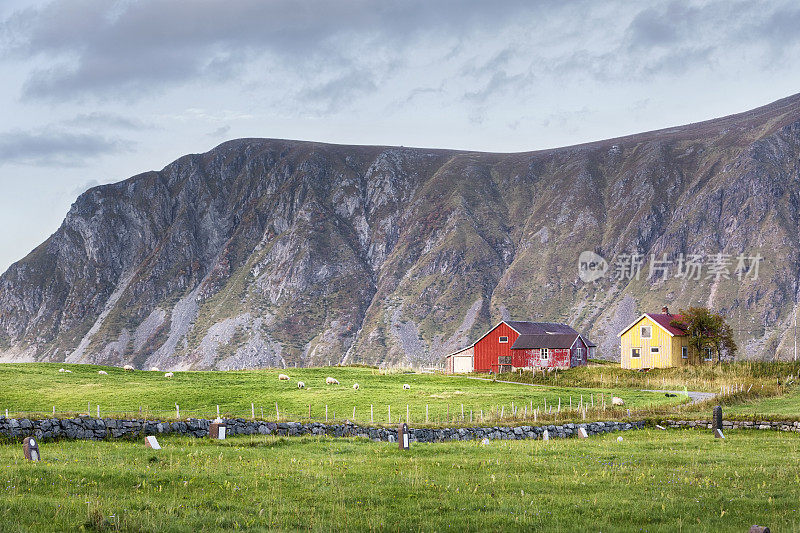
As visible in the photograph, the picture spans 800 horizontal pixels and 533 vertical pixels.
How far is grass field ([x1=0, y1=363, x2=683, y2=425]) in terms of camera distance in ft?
178

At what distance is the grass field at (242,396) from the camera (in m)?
54.2

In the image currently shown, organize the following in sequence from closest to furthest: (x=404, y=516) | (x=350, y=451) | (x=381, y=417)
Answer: (x=404, y=516) → (x=350, y=451) → (x=381, y=417)

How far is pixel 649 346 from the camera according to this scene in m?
114

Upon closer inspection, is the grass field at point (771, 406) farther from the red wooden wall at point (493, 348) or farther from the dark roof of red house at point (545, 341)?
the red wooden wall at point (493, 348)

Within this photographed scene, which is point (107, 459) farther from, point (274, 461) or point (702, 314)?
point (702, 314)

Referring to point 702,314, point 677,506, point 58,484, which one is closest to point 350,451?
point 58,484

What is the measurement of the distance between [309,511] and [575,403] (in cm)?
5072

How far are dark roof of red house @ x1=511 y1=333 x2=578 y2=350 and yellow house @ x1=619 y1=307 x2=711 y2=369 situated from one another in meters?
9.33

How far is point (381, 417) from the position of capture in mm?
51750

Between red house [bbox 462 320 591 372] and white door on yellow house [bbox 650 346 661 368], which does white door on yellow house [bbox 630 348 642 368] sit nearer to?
white door on yellow house [bbox 650 346 661 368]

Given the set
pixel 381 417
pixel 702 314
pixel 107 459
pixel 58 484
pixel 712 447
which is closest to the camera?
pixel 58 484

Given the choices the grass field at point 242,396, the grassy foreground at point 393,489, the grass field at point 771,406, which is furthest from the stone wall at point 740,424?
the grassy foreground at point 393,489

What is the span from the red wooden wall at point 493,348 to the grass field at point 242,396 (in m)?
45.1

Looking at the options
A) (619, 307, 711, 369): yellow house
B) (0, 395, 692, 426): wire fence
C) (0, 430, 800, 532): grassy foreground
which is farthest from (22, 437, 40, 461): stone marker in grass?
(619, 307, 711, 369): yellow house
